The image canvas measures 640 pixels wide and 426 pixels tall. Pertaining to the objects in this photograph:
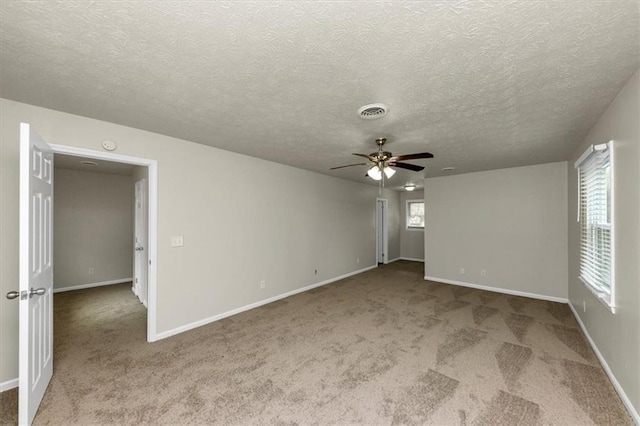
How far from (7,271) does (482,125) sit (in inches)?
175

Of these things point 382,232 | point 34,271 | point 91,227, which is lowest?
point 382,232

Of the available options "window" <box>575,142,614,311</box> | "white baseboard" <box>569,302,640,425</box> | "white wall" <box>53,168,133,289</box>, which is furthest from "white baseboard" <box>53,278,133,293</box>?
"window" <box>575,142,614,311</box>

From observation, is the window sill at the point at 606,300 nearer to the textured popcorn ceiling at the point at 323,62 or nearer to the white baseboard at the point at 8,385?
the textured popcorn ceiling at the point at 323,62

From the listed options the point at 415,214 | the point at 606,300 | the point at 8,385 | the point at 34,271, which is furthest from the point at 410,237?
the point at 8,385

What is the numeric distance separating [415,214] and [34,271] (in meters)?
8.45

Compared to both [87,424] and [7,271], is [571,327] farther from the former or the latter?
[7,271]

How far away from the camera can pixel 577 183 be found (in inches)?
133

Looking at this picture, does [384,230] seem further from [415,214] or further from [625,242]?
[625,242]

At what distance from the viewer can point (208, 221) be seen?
3.48 m

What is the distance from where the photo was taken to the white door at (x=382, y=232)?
7.66 meters

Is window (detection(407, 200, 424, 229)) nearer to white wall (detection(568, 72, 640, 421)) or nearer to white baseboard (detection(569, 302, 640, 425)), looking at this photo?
white baseboard (detection(569, 302, 640, 425))

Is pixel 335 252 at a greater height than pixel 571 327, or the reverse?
pixel 335 252

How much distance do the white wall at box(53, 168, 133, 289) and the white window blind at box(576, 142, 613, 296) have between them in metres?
7.65

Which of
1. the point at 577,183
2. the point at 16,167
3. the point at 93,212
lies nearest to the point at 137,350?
the point at 16,167
